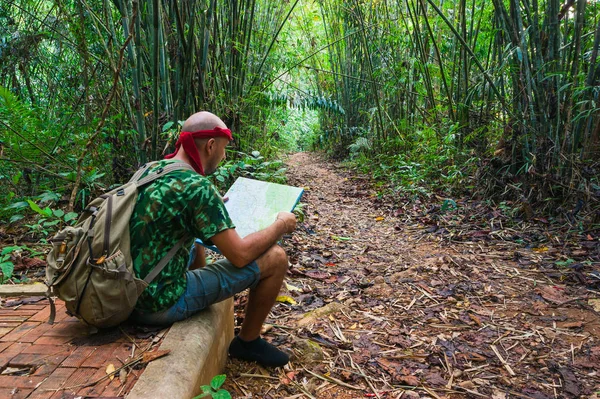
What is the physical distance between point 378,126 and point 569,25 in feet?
13.1

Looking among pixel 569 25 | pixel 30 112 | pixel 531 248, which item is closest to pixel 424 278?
pixel 531 248

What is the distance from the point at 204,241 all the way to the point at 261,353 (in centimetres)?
64

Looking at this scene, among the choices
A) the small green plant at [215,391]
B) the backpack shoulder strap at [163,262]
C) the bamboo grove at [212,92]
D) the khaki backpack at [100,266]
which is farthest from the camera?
the bamboo grove at [212,92]

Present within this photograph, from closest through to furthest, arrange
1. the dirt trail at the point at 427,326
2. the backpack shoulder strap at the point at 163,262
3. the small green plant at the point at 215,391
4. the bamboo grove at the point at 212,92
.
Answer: the small green plant at the point at 215,391, the backpack shoulder strap at the point at 163,262, the dirt trail at the point at 427,326, the bamboo grove at the point at 212,92

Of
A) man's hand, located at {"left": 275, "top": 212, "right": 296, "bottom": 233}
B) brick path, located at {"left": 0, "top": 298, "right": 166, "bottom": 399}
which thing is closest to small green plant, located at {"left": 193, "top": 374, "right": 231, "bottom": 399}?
brick path, located at {"left": 0, "top": 298, "right": 166, "bottom": 399}

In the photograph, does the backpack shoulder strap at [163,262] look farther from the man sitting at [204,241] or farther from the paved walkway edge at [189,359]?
the paved walkway edge at [189,359]

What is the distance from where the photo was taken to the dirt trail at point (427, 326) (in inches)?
72.6

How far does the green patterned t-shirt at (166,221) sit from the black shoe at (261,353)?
1.55ft

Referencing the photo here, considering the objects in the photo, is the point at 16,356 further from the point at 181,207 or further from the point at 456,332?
the point at 456,332

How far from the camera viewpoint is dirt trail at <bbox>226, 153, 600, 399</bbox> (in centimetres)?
184

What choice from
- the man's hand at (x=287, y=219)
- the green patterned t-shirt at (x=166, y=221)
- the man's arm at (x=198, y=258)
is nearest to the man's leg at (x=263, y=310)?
the man's hand at (x=287, y=219)

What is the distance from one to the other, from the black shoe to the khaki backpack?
59 cm

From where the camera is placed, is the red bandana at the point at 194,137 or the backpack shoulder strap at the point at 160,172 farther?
the red bandana at the point at 194,137

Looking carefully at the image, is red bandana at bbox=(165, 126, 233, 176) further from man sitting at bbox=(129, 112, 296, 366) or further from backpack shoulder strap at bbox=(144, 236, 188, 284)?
backpack shoulder strap at bbox=(144, 236, 188, 284)
